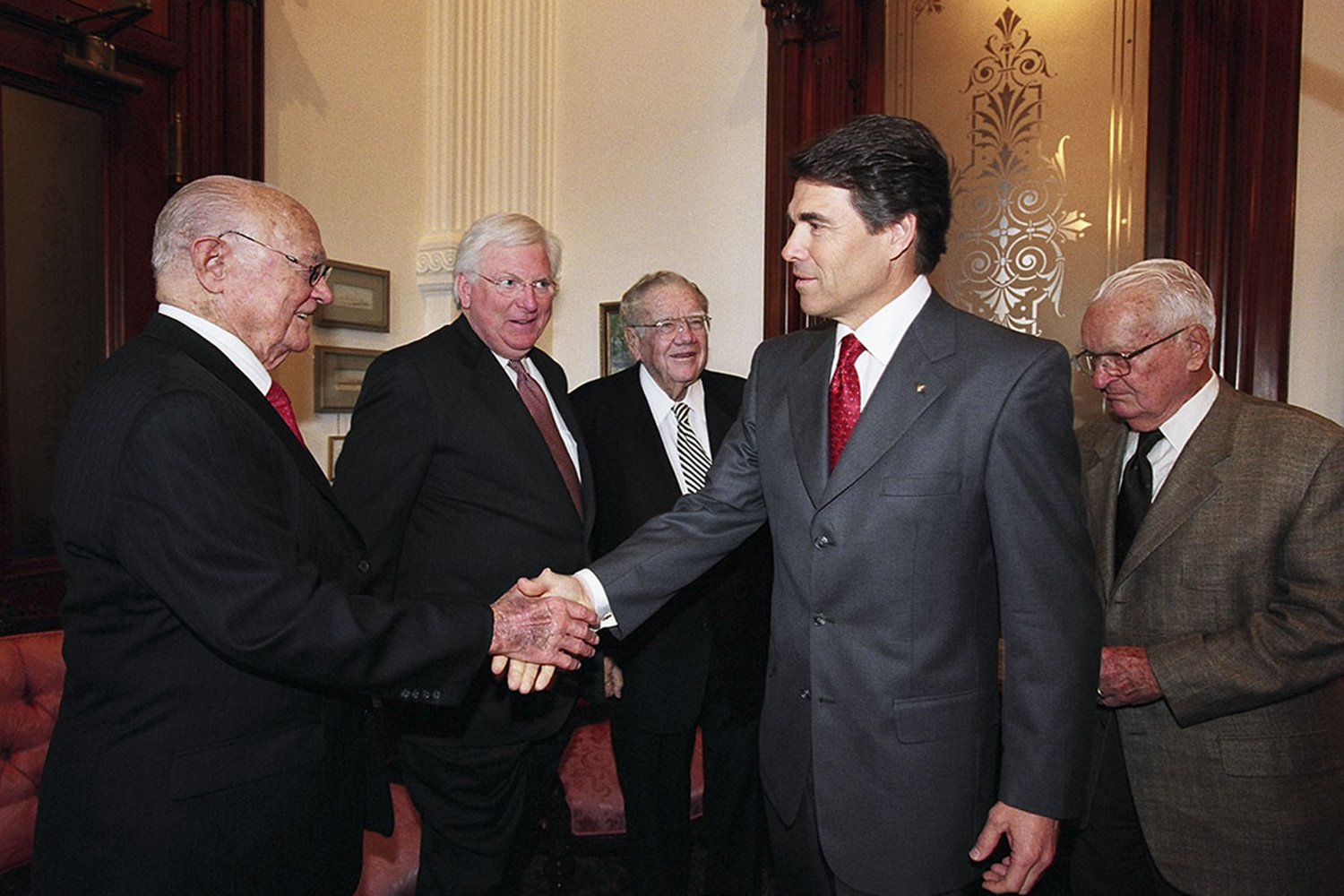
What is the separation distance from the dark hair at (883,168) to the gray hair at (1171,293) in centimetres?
72

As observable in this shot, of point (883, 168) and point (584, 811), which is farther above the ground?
point (883, 168)

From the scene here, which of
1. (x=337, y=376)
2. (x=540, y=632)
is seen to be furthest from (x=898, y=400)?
(x=337, y=376)

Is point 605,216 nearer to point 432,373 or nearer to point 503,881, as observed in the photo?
point 432,373

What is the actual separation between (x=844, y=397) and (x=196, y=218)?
1.27m

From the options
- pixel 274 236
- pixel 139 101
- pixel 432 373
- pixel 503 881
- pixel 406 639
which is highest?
pixel 139 101

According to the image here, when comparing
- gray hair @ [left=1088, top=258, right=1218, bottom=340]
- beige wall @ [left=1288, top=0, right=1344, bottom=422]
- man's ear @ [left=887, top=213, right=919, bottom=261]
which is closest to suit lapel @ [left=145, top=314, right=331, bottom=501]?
man's ear @ [left=887, top=213, right=919, bottom=261]

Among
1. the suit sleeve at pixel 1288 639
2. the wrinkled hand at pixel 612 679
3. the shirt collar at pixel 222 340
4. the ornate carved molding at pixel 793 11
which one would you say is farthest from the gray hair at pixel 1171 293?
the ornate carved molding at pixel 793 11

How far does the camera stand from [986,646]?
175 cm

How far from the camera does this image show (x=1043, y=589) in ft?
5.38

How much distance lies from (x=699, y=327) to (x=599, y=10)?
2389 mm

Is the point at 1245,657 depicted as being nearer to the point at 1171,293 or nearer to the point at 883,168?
the point at 1171,293

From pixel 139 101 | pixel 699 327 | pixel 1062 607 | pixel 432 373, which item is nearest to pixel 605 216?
pixel 699 327

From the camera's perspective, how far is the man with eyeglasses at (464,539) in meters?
2.40

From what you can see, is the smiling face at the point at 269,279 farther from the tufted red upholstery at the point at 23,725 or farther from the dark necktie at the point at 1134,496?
the dark necktie at the point at 1134,496
